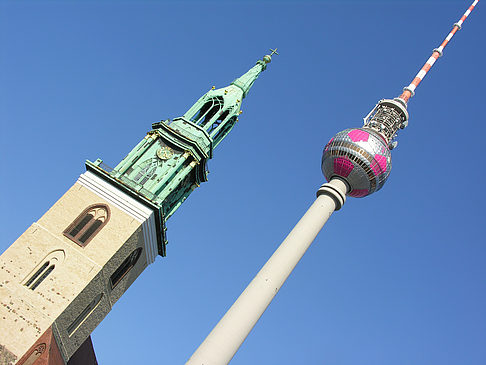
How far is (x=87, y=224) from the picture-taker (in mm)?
33375

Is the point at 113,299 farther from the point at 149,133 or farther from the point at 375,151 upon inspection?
the point at 375,151

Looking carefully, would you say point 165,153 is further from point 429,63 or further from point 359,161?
point 429,63

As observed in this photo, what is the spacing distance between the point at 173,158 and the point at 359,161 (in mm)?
17366

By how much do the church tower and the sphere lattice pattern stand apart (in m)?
11.2

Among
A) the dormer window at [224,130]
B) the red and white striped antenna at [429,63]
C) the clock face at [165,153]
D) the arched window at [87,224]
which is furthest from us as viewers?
the red and white striped antenna at [429,63]

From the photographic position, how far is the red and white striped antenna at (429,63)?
5689cm

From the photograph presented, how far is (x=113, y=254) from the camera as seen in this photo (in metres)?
31.8

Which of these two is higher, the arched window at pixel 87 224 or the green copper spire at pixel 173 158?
the green copper spire at pixel 173 158

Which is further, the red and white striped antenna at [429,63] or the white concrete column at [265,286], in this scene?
the red and white striped antenna at [429,63]

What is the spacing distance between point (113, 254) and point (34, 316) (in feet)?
20.4

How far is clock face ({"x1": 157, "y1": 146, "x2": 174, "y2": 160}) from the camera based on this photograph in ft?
127

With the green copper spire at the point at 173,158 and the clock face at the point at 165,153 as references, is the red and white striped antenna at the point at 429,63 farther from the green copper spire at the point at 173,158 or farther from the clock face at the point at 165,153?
the clock face at the point at 165,153

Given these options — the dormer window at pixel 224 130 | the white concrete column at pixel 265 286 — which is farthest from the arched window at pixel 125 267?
the dormer window at pixel 224 130

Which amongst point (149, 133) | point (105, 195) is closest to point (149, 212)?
point (105, 195)
